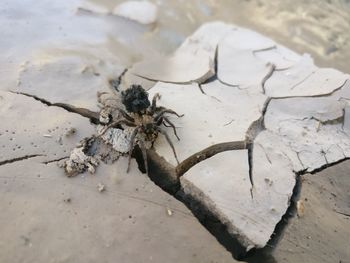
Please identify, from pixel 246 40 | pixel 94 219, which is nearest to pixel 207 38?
pixel 246 40

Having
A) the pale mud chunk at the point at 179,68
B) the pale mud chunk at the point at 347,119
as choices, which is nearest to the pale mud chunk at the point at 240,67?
the pale mud chunk at the point at 179,68

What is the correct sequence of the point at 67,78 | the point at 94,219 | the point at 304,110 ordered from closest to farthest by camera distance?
the point at 94,219
the point at 304,110
the point at 67,78

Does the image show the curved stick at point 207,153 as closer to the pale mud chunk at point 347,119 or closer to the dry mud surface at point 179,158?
the dry mud surface at point 179,158

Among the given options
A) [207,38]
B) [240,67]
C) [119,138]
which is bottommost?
[119,138]

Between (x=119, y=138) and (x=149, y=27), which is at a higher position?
(x=119, y=138)

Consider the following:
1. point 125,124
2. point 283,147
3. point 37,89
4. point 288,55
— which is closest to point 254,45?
point 288,55

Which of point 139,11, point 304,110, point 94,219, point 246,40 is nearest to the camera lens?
point 94,219

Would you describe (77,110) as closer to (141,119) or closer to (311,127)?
(141,119)

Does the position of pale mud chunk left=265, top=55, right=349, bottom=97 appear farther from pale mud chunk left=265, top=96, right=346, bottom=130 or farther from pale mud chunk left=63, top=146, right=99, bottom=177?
pale mud chunk left=63, top=146, right=99, bottom=177
